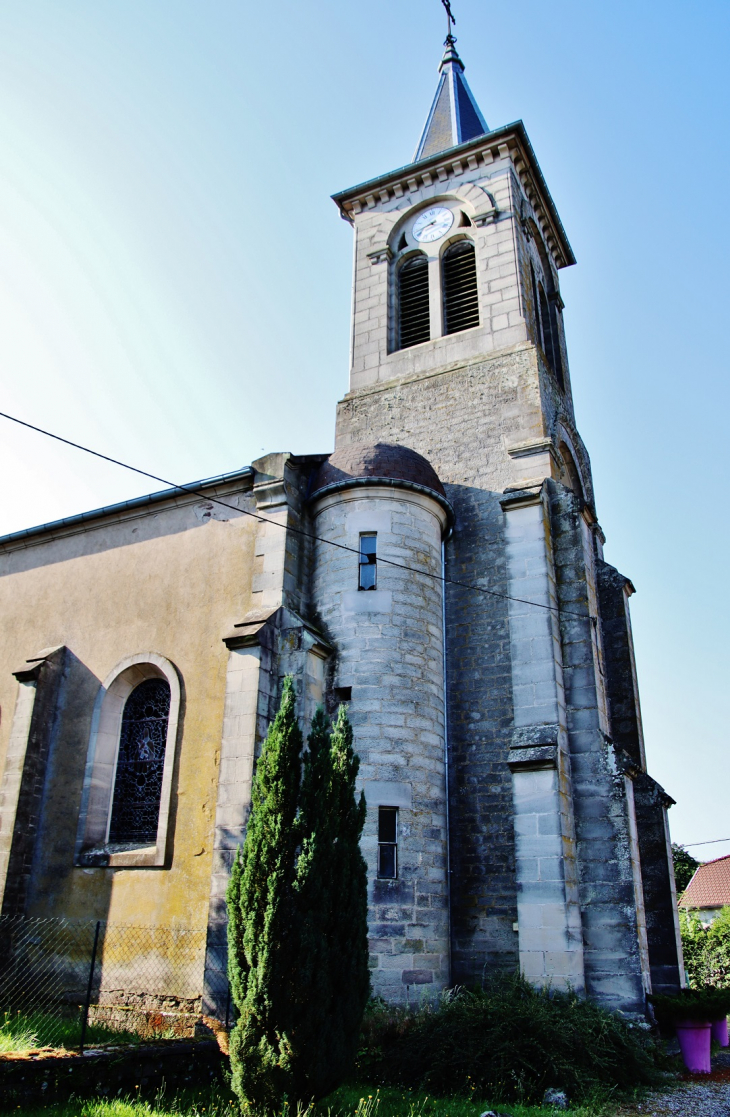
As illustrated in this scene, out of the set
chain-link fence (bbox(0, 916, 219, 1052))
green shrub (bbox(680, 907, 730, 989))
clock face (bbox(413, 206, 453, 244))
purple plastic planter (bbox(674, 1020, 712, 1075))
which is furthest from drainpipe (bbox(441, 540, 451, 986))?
green shrub (bbox(680, 907, 730, 989))

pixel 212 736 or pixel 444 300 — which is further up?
pixel 444 300

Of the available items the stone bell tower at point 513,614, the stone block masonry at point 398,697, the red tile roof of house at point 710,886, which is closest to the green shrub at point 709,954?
the red tile roof of house at point 710,886

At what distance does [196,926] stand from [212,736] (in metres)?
2.58

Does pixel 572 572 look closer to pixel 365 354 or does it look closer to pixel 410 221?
pixel 365 354

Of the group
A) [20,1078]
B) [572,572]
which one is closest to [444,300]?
[572,572]

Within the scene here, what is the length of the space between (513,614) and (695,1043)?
6.29 meters

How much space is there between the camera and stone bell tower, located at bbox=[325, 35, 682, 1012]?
1143 cm

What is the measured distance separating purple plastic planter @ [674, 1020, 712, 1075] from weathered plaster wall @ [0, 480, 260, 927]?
260 inches

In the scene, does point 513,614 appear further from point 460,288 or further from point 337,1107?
point 460,288

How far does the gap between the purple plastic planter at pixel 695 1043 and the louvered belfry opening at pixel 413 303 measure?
541 inches

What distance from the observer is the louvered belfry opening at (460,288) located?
18266 mm

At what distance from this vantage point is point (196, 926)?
441 inches

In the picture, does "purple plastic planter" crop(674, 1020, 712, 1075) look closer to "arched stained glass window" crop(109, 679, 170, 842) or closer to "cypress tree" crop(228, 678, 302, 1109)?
"cypress tree" crop(228, 678, 302, 1109)

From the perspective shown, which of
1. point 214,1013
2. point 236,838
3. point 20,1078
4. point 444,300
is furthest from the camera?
point 444,300
